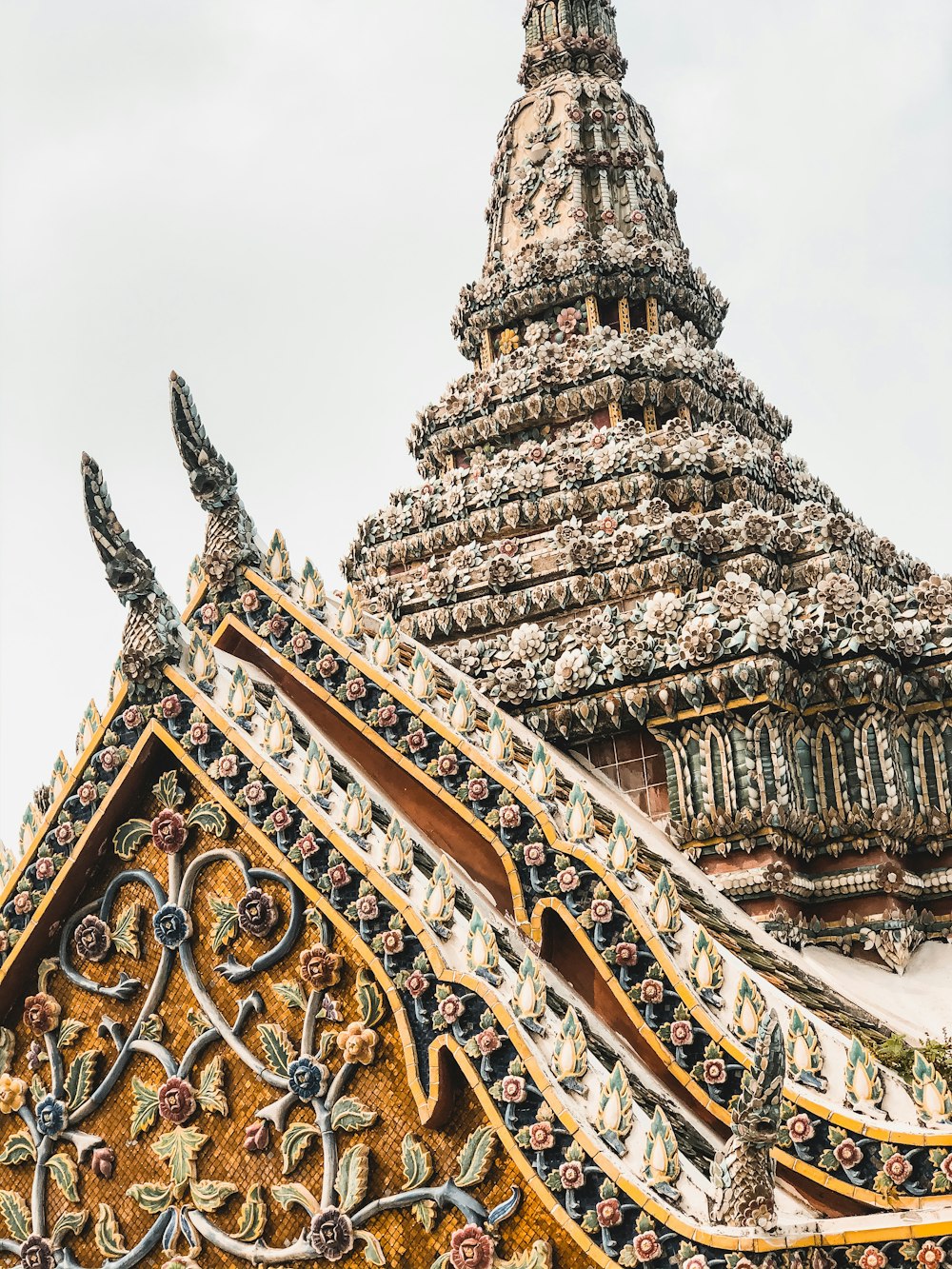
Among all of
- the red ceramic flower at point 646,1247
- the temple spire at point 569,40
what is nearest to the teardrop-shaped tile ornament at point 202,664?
the red ceramic flower at point 646,1247

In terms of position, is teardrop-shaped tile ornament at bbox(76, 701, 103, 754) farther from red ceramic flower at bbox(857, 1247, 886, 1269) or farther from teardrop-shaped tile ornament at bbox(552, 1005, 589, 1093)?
red ceramic flower at bbox(857, 1247, 886, 1269)

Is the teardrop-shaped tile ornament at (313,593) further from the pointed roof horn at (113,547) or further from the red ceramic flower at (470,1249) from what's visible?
the red ceramic flower at (470,1249)

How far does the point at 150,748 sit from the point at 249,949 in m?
1.58

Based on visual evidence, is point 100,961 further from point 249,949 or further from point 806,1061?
point 806,1061

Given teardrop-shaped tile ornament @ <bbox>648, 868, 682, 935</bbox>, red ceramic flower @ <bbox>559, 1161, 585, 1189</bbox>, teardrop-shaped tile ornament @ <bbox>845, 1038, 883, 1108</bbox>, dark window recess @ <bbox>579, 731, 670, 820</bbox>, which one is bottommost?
red ceramic flower @ <bbox>559, 1161, 585, 1189</bbox>

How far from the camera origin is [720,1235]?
7.87 meters

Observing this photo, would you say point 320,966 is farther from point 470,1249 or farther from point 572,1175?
point 572,1175

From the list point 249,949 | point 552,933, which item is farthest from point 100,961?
point 552,933

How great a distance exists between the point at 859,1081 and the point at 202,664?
489cm

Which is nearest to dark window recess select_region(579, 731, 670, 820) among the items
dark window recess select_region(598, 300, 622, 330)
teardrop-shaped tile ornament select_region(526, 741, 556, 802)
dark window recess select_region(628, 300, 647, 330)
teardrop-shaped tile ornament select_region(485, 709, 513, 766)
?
teardrop-shaped tile ornament select_region(485, 709, 513, 766)

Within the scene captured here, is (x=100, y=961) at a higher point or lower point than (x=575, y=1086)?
higher

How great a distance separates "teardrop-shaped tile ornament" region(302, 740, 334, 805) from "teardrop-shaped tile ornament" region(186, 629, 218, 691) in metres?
1.08

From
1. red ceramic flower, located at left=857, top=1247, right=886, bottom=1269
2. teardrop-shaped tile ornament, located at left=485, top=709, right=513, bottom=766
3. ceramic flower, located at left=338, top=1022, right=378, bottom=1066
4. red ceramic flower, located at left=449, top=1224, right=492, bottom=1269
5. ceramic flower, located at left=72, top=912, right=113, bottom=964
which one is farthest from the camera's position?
teardrop-shaped tile ornament, located at left=485, top=709, right=513, bottom=766

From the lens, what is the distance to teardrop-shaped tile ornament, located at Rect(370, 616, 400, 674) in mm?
11711
